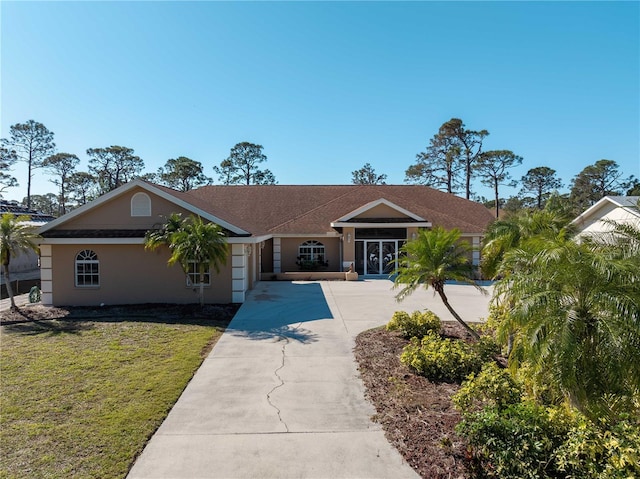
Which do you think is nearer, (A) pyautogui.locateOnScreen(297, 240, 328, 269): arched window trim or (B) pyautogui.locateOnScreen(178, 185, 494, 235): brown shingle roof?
(A) pyautogui.locateOnScreen(297, 240, 328, 269): arched window trim

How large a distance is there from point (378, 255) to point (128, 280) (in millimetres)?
15277

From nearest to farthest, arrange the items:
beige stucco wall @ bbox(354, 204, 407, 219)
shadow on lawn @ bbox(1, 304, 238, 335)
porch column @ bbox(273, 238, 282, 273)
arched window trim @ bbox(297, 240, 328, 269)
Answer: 1. shadow on lawn @ bbox(1, 304, 238, 335)
2. beige stucco wall @ bbox(354, 204, 407, 219)
3. porch column @ bbox(273, 238, 282, 273)
4. arched window trim @ bbox(297, 240, 328, 269)

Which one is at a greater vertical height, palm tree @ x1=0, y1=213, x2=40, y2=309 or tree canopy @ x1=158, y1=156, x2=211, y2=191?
tree canopy @ x1=158, y1=156, x2=211, y2=191

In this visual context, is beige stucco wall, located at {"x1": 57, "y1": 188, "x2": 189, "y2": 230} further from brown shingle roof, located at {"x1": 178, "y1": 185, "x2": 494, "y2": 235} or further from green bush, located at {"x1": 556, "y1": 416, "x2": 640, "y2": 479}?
green bush, located at {"x1": 556, "y1": 416, "x2": 640, "y2": 479}

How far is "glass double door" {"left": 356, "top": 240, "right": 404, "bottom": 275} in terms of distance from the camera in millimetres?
25484

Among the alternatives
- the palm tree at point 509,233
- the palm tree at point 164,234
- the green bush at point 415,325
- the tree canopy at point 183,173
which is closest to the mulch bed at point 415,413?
the green bush at point 415,325

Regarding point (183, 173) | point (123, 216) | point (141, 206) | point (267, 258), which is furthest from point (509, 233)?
point (183, 173)

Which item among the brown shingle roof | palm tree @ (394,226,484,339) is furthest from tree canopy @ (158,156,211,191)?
palm tree @ (394,226,484,339)

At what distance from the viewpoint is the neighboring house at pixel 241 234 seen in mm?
16234

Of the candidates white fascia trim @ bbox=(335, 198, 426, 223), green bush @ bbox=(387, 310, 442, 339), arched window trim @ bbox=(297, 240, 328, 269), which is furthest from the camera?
arched window trim @ bbox=(297, 240, 328, 269)

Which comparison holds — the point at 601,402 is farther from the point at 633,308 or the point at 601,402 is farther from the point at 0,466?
the point at 0,466

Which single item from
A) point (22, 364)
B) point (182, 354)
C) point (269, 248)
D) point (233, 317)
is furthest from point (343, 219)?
point (22, 364)

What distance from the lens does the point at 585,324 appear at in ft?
16.3

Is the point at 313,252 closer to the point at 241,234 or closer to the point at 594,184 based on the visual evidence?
the point at 241,234
